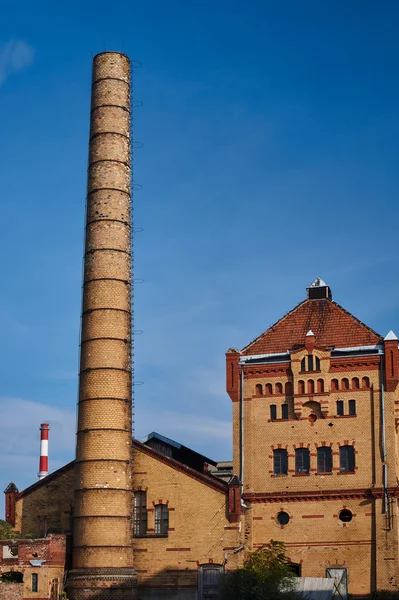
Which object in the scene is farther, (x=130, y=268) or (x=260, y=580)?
(x=130, y=268)

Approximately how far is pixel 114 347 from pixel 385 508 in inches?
555

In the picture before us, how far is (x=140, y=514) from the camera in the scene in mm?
46344

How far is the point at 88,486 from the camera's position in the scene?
44.4 m

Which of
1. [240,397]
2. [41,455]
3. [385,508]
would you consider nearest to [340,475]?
[385,508]

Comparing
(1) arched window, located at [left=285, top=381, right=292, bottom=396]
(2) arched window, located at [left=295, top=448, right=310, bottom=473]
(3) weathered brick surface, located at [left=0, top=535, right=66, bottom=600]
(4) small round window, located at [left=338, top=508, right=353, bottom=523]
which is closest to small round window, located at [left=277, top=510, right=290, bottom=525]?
(2) arched window, located at [left=295, top=448, right=310, bottom=473]

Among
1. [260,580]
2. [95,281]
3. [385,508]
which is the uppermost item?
[95,281]

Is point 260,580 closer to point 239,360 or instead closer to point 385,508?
point 385,508

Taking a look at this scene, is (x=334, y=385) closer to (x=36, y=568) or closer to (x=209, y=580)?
(x=209, y=580)

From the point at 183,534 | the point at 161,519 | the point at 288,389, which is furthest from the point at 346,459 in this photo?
the point at 161,519

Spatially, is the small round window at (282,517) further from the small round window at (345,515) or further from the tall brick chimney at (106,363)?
the tall brick chimney at (106,363)

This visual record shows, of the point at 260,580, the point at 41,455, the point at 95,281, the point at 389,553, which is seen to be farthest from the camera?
the point at 41,455

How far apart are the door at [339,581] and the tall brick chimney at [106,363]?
8.83 m

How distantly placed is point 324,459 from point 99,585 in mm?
11546

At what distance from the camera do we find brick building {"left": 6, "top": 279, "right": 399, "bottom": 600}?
44719mm
